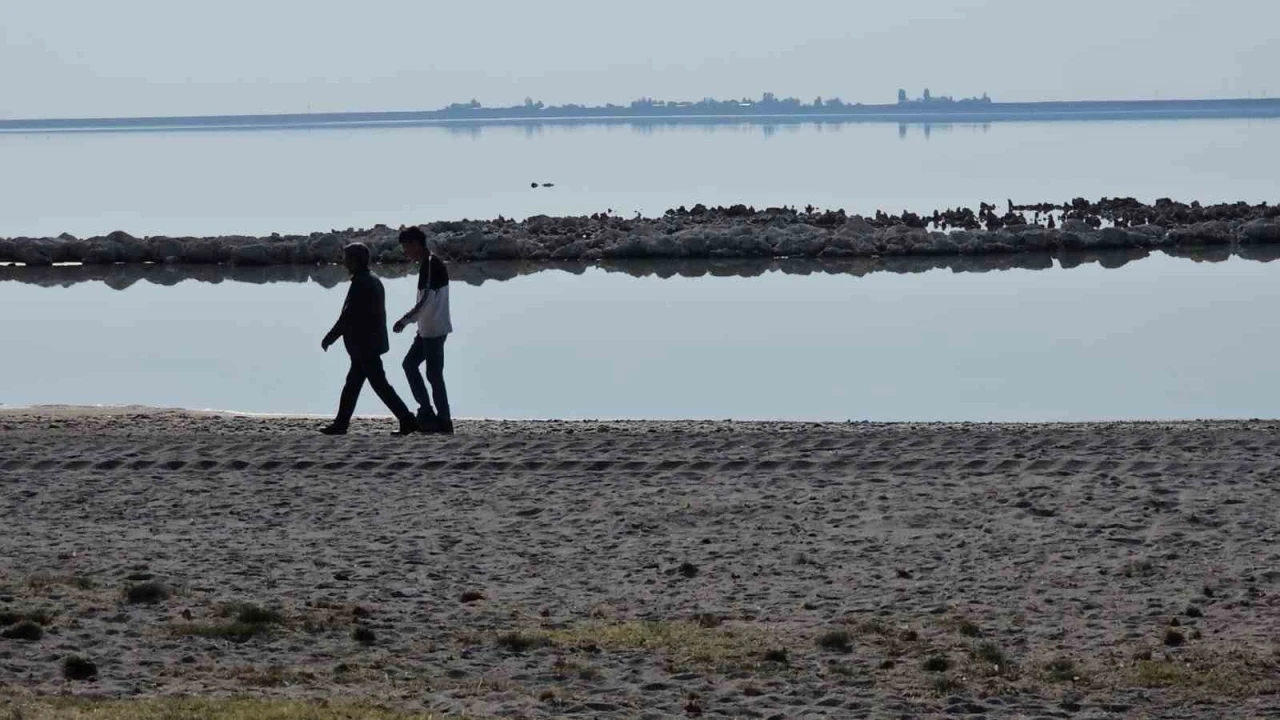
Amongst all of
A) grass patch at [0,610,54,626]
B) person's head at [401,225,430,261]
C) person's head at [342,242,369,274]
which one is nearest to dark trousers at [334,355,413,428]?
person's head at [342,242,369,274]

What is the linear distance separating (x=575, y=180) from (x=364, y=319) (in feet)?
191

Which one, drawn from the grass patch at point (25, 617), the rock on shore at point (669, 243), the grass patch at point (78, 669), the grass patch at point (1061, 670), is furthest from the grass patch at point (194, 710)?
the rock on shore at point (669, 243)

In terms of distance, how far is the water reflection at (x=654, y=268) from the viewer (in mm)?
31406

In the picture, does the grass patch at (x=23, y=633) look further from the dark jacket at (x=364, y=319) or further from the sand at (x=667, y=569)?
the dark jacket at (x=364, y=319)

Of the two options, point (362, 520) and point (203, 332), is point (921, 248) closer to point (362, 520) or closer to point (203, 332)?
point (203, 332)

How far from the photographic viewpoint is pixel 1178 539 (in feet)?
32.0

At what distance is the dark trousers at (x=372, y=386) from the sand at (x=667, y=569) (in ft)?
1.68

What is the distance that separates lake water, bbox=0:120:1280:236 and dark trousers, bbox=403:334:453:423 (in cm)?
3035

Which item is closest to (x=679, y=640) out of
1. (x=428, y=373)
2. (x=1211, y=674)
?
(x=1211, y=674)

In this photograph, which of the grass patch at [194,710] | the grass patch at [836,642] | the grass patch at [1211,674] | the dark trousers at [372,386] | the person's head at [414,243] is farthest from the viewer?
the dark trousers at [372,386]

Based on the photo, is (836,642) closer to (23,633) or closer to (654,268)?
(23,633)

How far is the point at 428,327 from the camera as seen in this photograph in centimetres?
1376

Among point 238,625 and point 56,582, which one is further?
point 56,582

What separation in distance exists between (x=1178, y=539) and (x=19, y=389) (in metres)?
14.4
